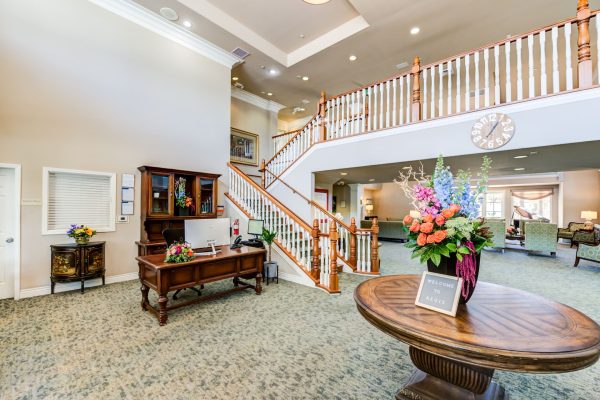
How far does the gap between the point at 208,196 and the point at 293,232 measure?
245cm

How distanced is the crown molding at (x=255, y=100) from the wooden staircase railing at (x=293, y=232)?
329cm

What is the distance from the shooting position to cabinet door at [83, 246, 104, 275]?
4270mm

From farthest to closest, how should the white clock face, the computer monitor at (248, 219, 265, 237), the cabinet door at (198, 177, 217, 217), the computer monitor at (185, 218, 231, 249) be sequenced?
the cabinet door at (198, 177, 217, 217)
the computer monitor at (248, 219, 265, 237)
the white clock face
the computer monitor at (185, 218, 231, 249)

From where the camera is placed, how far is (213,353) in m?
2.53

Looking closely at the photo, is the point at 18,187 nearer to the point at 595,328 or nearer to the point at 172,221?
the point at 172,221

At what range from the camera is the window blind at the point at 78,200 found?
434cm

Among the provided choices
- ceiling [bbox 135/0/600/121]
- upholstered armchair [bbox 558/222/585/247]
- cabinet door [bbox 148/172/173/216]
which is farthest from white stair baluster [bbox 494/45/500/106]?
upholstered armchair [bbox 558/222/585/247]

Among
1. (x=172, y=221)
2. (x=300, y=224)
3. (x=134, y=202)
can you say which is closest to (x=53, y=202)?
(x=134, y=202)

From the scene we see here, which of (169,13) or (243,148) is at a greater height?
(169,13)

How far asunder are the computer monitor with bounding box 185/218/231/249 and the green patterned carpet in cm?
93

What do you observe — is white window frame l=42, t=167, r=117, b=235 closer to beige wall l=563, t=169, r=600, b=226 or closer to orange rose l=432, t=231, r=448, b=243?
orange rose l=432, t=231, r=448, b=243

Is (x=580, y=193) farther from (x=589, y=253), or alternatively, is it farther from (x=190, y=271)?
(x=190, y=271)

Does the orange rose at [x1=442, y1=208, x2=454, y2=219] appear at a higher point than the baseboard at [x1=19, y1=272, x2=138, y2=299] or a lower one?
higher

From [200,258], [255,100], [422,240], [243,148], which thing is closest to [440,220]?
[422,240]
